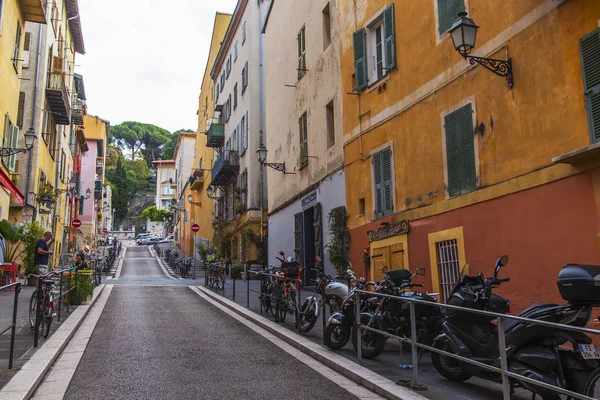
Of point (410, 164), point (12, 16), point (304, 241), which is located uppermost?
point (12, 16)

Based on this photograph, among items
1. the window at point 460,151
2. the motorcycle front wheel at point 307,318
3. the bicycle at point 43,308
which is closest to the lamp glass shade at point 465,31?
the window at point 460,151

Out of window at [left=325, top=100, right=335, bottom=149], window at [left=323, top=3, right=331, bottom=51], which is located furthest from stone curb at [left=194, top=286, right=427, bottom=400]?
window at [left=323, top=3, right=331, bottom=51]

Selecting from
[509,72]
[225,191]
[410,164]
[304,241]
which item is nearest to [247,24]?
[225,191]

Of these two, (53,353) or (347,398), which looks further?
(53,353)

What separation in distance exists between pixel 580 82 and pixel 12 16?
17596mm

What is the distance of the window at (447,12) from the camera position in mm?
9820

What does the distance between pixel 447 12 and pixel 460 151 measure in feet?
9.08

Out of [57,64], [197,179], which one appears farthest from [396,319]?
[197,179]

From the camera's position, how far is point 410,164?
11297 millimetres

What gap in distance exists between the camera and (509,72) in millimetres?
8414

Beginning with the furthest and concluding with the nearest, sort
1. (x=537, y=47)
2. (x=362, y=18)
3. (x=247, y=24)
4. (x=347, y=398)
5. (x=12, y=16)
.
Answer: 1. (x=247, y=24)
2. (x=12, y=16)
3. (x=362, y=18)
4. (x=537, y=47)
5. (x=347, y=398)

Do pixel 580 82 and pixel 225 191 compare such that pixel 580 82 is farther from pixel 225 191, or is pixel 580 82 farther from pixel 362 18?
pixel 225 191

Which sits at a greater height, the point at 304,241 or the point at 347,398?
the point at 304,241

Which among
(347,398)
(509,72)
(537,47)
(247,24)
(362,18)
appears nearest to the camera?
(347,398)
